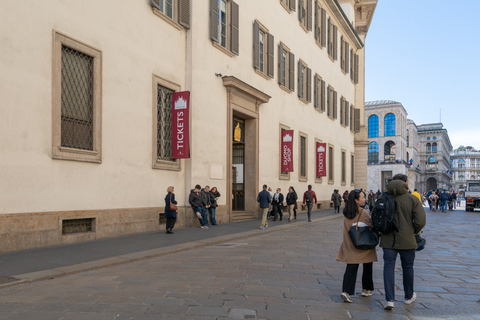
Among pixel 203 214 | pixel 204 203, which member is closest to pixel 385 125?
pixel 204 203

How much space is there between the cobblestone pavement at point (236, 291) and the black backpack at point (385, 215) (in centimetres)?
98

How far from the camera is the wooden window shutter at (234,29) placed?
20.0 metres

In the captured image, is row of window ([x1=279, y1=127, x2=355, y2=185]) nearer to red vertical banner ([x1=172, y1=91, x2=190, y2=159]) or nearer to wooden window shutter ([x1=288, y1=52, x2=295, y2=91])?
wooden window shutter ([x1=288, y1=52, x2=295, y2=91])

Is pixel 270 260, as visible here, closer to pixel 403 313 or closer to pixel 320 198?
pixel 403 313

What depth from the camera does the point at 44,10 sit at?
36.7 feet

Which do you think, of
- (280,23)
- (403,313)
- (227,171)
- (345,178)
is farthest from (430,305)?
(345,178)

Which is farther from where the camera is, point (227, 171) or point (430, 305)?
point (227, 171)

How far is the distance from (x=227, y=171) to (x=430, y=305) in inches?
549

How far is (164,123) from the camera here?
52.0 ft

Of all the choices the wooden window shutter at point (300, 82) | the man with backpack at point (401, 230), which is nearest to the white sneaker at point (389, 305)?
the man with backpack at point (401, 230)

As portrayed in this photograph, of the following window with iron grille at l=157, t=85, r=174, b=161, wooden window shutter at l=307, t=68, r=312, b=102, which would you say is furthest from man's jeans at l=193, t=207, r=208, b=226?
wooden window shutter at l=307, t=68, r=312, b=102

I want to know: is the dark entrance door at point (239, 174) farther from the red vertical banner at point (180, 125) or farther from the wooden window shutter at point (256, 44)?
the red vertical banner at point (180, 125)

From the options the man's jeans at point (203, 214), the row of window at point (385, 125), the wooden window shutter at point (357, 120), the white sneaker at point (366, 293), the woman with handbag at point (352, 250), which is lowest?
the white sneaker at point (366, 293)

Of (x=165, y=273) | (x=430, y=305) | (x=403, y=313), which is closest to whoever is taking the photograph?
(x=403, y=313)
